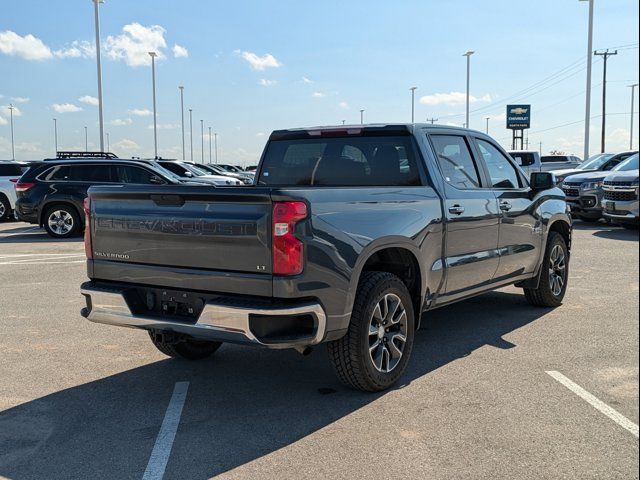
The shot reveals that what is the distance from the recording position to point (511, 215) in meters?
6.16

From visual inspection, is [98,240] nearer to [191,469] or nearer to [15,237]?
[191,469]

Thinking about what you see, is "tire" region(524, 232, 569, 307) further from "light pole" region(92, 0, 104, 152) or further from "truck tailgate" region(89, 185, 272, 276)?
"light pole" region(92, 0, 104, 152)

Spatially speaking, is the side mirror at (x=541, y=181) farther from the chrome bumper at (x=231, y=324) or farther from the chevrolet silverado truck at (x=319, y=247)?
the chrome bumper at (x=231, y=324)

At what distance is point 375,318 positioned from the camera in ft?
14.8

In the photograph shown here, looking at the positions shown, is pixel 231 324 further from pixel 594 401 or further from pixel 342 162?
pixel 594 401

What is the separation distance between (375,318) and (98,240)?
2067 mm

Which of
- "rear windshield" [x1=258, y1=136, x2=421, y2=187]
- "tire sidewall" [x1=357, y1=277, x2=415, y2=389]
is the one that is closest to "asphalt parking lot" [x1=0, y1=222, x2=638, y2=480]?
"tire sidewall" [x1=357, y1=277, x2=415, y2=389]

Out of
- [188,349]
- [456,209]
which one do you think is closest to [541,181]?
[456,209]

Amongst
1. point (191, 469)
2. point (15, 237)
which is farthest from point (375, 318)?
point (15, 237)

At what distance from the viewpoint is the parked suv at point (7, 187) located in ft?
65.4

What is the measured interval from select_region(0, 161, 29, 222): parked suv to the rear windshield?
54.0ft

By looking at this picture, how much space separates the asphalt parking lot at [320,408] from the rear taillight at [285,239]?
3.36ft

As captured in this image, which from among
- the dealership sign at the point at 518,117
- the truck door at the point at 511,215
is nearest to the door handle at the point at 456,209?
the truck door at the point at 511,215

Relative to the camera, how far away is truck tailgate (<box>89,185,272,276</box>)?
3838 millimetres
